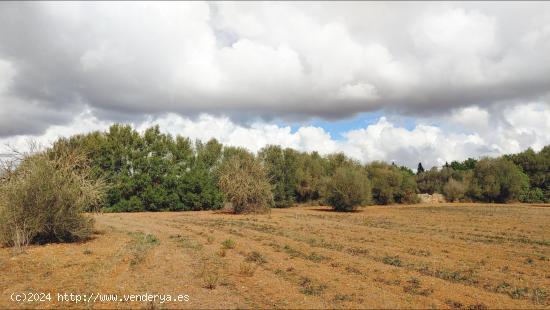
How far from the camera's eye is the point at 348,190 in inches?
1373

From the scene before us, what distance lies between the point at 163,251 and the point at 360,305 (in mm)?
7980

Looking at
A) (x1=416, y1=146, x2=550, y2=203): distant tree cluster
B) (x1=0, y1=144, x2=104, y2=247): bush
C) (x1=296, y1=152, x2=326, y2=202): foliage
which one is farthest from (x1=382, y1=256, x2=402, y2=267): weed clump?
(x1=416, y1=146, x2=550, y2=203): distant tree cluster

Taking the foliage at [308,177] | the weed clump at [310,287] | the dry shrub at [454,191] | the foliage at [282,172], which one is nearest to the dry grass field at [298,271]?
the weed clump at [310,287]

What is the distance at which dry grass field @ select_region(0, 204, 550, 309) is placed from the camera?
25.7 ft

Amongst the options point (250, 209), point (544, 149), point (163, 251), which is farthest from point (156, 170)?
point (544, 149)

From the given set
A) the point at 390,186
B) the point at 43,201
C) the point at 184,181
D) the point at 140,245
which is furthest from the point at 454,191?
the point at 43,201

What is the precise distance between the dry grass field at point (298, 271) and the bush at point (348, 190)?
1781 centimetres

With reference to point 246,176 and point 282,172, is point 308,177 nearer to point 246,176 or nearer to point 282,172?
point 282,172

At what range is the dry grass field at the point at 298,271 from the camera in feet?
25.7

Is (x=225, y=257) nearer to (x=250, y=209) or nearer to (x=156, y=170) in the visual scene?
(x=250, y=209)

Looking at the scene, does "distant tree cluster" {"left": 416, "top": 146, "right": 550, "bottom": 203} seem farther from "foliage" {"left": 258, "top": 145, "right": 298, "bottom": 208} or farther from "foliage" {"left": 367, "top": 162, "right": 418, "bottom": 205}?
"foliage" {"left": 258, "top": 145, "right": 298, "bottom": 208}

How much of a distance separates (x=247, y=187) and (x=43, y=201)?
17.9 metres

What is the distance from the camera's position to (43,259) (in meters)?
12.0

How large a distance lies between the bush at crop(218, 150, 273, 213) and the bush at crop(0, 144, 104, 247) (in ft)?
53.0
